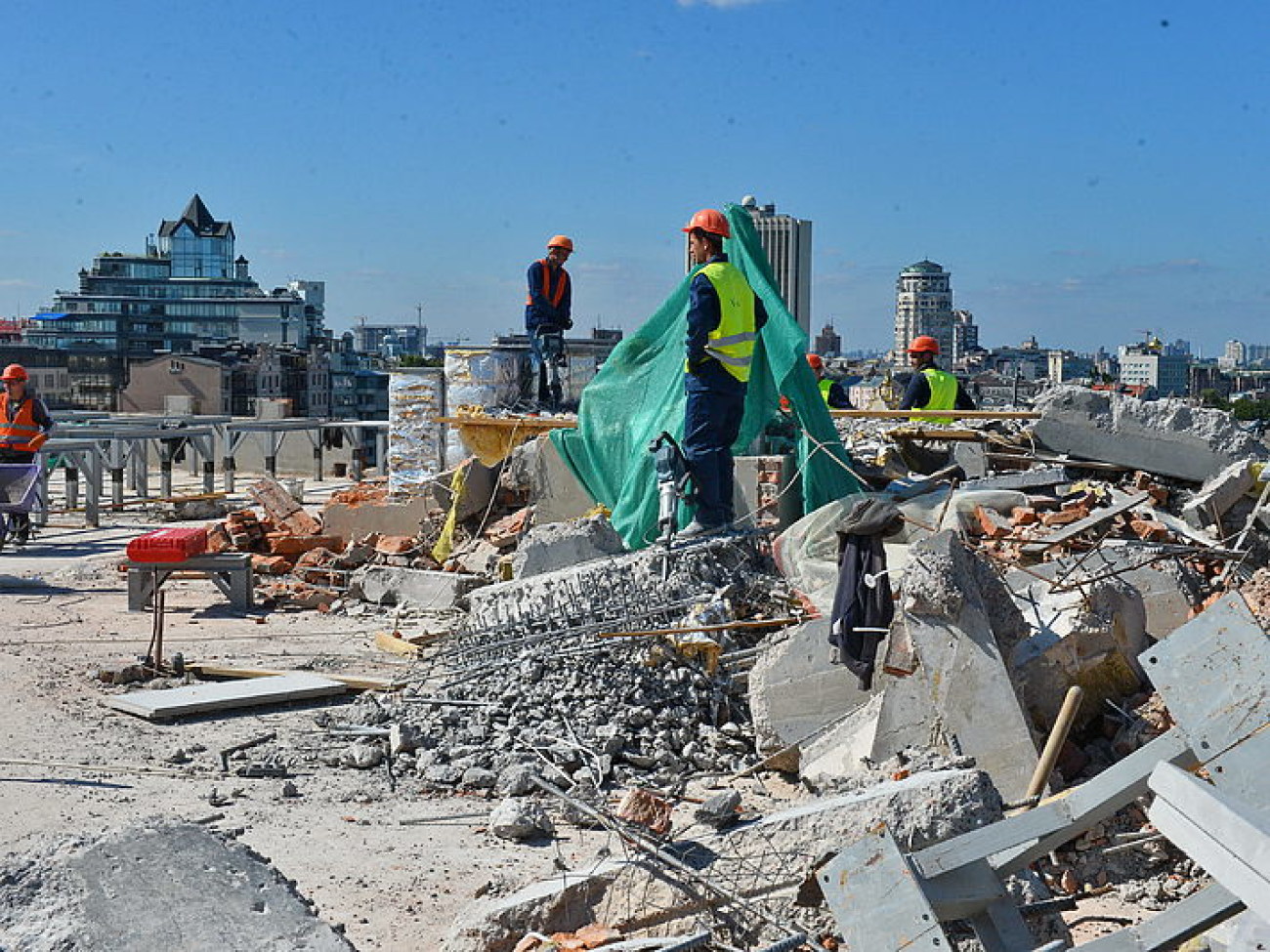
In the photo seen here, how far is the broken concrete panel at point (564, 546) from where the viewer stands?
389 inches

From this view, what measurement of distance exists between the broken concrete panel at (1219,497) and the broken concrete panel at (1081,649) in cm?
194

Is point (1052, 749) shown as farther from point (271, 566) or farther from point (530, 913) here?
point (271, 566)

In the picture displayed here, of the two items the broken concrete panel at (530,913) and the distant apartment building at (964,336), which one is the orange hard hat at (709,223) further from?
the distant apartment building at (964,336)

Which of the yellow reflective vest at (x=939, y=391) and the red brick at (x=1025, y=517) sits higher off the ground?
the yellow reflective vest at (x=939, y=391)

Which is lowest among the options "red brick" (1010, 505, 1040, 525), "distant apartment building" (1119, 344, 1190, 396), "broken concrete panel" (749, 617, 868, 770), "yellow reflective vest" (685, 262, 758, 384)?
"broken concrete panel" (749, 617, 868, 770)

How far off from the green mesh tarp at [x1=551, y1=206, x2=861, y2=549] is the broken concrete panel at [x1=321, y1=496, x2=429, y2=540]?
1.86 m

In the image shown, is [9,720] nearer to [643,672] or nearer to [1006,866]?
[643,672]

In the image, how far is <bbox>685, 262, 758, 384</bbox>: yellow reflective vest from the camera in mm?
9609

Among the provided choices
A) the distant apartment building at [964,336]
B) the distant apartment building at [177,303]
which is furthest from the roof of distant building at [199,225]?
the distant apartment building at [964,336]

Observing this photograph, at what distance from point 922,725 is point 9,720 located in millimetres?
4564

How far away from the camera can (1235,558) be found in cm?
847

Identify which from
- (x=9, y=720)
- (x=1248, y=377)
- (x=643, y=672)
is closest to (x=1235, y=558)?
(x=643, y=672)

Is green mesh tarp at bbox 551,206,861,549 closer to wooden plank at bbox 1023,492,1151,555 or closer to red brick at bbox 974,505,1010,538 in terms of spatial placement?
red brick at bbox 974,505,1010,538

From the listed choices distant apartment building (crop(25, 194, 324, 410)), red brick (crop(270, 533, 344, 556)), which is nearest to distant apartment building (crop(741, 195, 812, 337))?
distant apartment building (crop(25, 194, 324, 410))
